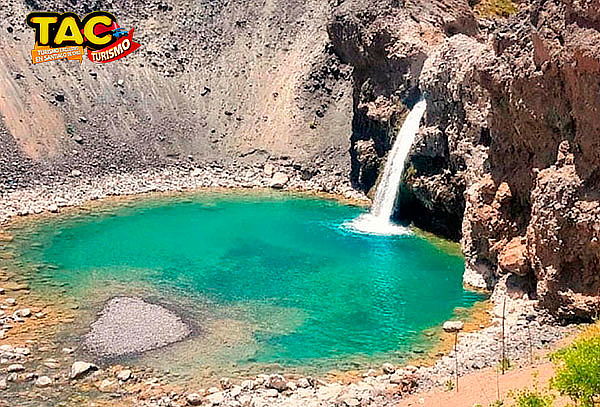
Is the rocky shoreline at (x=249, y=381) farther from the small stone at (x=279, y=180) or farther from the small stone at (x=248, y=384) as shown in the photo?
the small stone at (x=279, y=180)

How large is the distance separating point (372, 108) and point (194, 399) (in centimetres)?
4020

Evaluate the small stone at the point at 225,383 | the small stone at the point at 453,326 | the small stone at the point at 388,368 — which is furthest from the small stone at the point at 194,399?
the small stone at the point at 453,326

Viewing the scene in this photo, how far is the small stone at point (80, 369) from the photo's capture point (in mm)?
31922

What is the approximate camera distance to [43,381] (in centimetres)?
3148

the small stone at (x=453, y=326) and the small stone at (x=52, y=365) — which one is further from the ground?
the small stone at (x=453, y=326)

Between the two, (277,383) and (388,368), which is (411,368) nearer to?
(388,368)

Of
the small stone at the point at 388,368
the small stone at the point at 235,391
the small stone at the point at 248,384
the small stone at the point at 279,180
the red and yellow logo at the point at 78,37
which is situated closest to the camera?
the small stone at the point at 235,391

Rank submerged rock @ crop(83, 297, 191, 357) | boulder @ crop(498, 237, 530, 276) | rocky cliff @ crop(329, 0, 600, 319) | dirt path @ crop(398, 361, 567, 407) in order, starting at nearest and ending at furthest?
dirt path @ crop(398, 361, 567, 407), rocky cliff @ crop(329, 0, 600, 319), submerged rock @ crop(83, 297, 191, 357), boulder @ crop(498, 237, 530, 276)

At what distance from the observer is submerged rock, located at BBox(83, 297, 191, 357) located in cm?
3512

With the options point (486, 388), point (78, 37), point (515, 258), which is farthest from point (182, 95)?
point (486, 388)

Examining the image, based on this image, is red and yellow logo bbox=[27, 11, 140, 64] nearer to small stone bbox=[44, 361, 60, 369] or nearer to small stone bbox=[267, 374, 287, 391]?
small stone bbox=[44, 361, 60, 369]

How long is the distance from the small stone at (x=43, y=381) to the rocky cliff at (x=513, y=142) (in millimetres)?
23443

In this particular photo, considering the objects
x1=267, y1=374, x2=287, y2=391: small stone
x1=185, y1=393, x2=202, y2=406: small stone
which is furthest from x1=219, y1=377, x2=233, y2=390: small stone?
x1=267, y1=374, x2=287, y2=391: small stone

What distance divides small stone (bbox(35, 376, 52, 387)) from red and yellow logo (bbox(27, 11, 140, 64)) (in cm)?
5048
